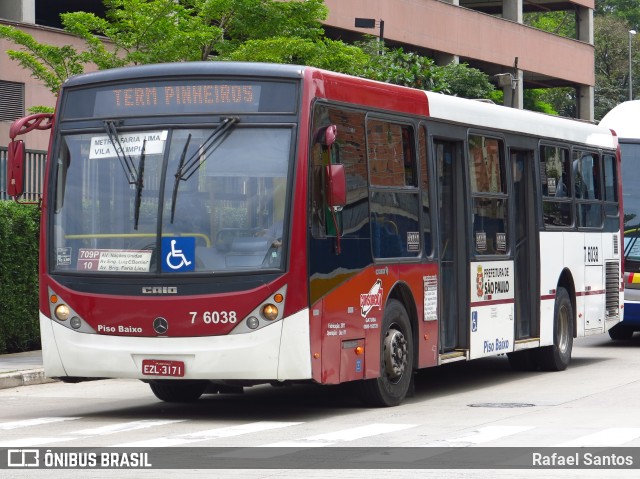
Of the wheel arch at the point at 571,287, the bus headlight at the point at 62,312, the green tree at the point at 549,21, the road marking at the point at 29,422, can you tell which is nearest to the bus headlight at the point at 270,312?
the bus headlight at the point at 62,312

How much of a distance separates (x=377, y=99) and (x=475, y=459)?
194 inches

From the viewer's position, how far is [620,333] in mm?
25422

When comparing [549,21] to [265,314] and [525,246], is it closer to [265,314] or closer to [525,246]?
[525,246]

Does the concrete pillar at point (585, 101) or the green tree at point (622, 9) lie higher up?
the green tree at point (622, 9)

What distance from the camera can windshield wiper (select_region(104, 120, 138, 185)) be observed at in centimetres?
1289

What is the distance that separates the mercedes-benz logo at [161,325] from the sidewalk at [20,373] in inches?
202

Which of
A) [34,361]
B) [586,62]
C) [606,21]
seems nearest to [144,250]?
[34,361]

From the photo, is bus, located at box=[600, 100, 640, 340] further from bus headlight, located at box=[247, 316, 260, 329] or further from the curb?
bus headlight, located at box=[247, 316, 260, 329]

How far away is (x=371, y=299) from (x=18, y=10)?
23.2 m

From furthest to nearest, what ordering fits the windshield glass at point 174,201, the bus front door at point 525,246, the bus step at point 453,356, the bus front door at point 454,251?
the bus front door at point 525,246 → the bus front door at point 454,251 → the bus step at point 453,356 → the windshield glass at point 174,201

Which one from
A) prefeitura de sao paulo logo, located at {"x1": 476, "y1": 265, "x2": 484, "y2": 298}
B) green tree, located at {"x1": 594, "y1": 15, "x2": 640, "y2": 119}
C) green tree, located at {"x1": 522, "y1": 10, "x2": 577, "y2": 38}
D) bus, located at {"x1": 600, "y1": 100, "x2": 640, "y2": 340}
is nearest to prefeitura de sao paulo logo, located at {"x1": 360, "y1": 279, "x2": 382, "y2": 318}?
prefeitura de sao paulo logo, located at {"x1": 476, "y1": 265, "x2": 484, "y2": 298}

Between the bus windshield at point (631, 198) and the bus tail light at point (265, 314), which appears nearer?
the bus tail light at point (265, 314)

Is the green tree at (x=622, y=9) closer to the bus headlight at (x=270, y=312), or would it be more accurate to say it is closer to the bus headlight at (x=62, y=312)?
the bus headlight at (x=62, y=312)

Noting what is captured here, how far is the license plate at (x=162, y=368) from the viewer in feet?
41.2
